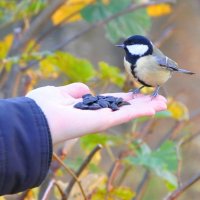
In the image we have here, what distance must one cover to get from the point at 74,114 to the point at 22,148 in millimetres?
159

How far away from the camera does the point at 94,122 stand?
1.11 meters

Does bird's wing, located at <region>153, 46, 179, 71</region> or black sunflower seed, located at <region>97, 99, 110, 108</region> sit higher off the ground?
black sunflower seed, located at <region>97, 99, 110, 108</region>

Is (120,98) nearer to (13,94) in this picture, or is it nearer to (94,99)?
(94,99)

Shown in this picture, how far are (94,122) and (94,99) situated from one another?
0.18m

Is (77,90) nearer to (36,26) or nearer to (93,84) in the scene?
(93,84)

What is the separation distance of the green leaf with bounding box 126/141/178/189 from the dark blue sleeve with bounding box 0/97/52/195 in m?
0.64

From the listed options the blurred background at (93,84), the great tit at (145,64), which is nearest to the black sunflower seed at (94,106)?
the blurred background at (93,84)

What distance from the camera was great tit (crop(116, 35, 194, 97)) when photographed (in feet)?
5.11

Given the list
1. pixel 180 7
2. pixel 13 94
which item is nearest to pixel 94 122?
pixel 13 94

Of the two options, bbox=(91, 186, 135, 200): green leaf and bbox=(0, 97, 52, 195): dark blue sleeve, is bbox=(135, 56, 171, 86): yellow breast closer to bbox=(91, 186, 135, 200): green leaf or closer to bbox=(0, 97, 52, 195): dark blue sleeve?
bbox=(91, 186, 135, 200): green leaf

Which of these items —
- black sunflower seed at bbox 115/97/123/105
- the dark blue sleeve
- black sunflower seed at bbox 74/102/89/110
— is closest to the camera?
the dark blue sleeve

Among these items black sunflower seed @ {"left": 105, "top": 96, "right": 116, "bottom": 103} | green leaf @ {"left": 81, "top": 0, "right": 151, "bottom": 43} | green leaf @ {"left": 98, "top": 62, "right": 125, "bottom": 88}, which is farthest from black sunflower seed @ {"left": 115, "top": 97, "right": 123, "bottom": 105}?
green leaf @ {"left": 81, "top": 0, "right": 151, "bottom": 43}

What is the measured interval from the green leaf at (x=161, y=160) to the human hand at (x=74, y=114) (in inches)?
14.6

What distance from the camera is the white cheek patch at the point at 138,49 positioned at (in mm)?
1577
